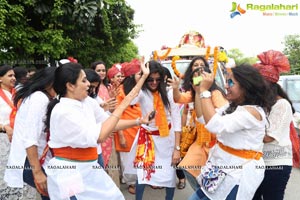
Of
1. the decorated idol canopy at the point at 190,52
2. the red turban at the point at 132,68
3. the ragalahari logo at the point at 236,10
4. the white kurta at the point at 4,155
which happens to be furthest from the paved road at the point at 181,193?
the ragalahari logo at the point at 236,10

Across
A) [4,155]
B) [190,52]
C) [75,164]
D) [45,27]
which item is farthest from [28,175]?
[45,27]

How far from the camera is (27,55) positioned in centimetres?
976

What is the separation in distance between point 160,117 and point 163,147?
13.0 inches

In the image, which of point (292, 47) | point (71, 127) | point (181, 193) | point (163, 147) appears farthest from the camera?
point (292, 47)

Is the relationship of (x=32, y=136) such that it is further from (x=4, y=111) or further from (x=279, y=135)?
(x=279, y=135)

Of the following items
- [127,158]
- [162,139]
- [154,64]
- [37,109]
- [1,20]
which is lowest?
[127,158]

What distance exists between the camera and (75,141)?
2266 mm

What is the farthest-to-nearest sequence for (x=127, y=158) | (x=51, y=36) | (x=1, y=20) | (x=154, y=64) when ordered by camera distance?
(x=51, y=36)
(x=1, y=20)
(x=127, y=158)
(x=154, y=64)

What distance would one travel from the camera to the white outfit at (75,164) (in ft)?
7.42

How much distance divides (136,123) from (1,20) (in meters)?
6.37

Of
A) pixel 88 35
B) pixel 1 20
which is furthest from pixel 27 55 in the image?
pixel 88 35

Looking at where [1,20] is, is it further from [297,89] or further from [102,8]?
[297,89]

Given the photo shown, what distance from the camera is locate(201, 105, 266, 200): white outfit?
2303 mm

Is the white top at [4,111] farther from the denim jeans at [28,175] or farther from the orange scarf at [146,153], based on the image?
the orange scarf at [146,153]
